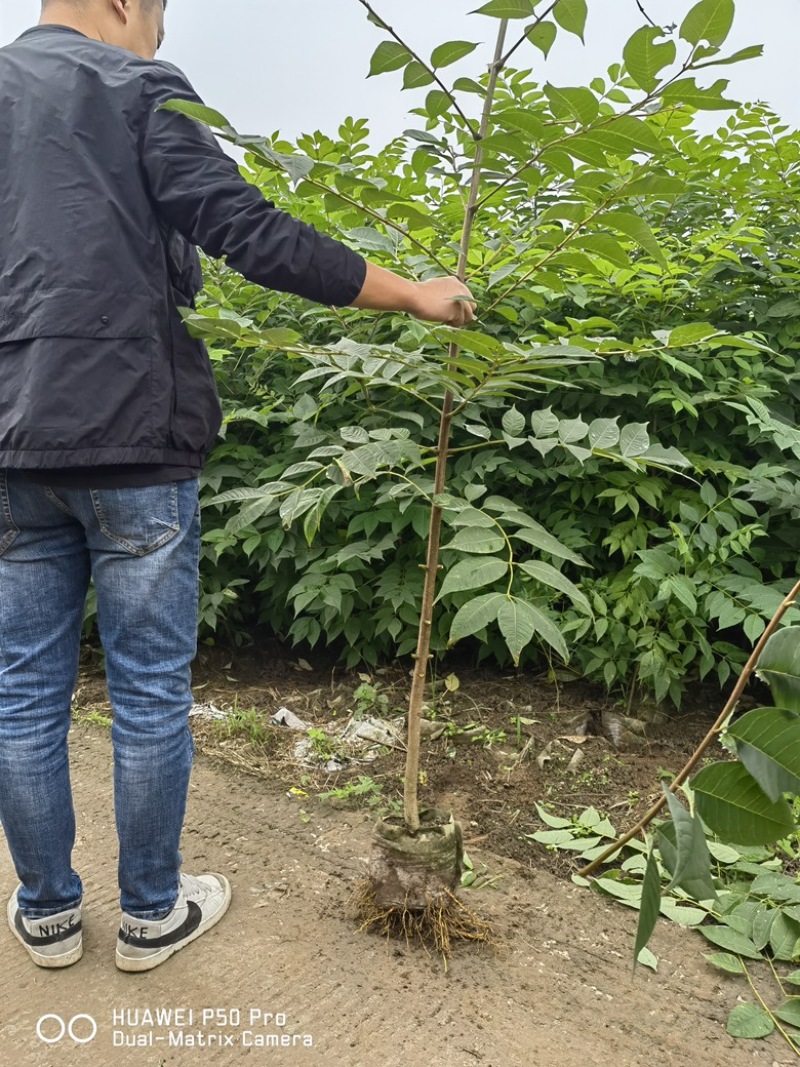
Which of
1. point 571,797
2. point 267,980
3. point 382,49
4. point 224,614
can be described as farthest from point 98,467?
point 224,614

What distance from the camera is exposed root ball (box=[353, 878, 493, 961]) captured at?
1854mm

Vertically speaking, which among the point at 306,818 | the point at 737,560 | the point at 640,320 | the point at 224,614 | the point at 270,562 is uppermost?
the point at 640,320

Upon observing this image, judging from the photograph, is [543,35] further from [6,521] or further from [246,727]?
[246,727]

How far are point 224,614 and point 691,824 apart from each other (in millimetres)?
2559

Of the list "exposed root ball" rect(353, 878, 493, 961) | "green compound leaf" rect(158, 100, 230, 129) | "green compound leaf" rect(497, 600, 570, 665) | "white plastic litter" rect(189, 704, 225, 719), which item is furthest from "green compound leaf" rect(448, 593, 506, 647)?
"white plastic litter" rect(189, 704, 225, 719)

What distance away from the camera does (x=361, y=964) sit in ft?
5.98

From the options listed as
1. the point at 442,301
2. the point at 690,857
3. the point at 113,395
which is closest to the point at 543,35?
the point at 442,301

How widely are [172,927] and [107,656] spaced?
0.63m

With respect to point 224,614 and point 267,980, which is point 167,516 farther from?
point 224,614

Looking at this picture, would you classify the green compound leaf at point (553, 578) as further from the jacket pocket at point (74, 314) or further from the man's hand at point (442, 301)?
the jacket pocket at point (74, 314)

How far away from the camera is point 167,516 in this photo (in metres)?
1.69

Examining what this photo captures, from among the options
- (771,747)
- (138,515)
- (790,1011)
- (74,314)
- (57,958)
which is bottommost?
(57,958)

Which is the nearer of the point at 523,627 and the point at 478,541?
the point at 523,627

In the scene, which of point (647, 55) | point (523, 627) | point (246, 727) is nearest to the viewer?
point (647, 55)
